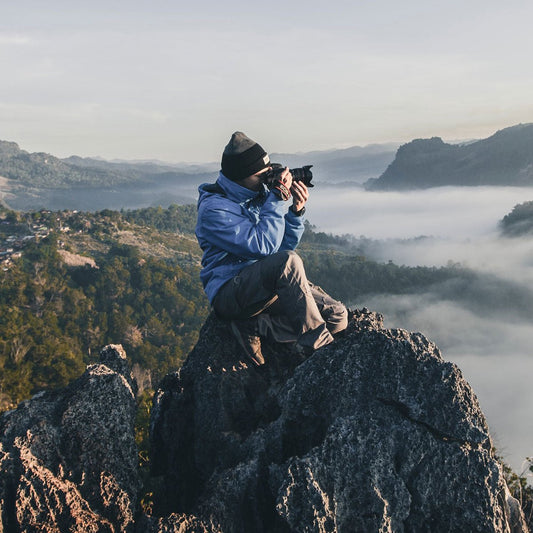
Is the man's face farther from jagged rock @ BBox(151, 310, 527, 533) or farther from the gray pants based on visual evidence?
jagged rock @ BBox(151, 310, 527, 533)

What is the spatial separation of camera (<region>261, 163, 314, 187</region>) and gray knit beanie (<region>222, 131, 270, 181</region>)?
0.13 metres

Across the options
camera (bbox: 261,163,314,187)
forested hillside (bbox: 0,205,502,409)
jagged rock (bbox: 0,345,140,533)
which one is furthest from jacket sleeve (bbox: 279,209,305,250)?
forested hillside (bbox: 0,205,502,409)

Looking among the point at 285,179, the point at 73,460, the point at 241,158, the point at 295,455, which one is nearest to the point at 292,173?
the point at 285,179

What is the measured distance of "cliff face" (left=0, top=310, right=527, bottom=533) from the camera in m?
4.34

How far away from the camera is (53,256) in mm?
85125

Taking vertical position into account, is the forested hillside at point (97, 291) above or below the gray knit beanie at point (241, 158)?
below

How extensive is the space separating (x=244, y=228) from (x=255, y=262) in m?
0.43

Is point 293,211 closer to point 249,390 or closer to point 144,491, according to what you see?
point 249,390

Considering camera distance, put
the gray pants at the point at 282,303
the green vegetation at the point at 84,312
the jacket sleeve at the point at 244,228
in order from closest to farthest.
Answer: the gray pants at the point at 282,303, the jacket sleeve at the point at 244,228, the green vegetation at the point at 84,312

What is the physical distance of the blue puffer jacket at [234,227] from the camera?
5824 mm

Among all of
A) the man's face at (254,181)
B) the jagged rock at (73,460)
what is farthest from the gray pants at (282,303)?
the jagged rock at (73,460)

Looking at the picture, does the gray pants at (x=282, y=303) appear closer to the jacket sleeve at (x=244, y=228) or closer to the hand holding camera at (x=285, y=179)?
the jacket sleeve at (x=244, y=228)

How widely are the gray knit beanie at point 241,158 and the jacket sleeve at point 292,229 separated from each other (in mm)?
855

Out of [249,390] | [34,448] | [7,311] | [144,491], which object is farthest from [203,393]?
[7,311]
